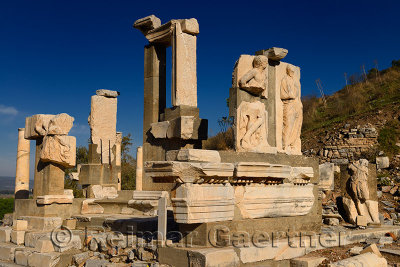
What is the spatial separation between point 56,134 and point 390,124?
14.5 meters

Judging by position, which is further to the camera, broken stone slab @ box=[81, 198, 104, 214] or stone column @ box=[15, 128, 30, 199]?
stone column @ box=[15, 128, 30, 199]

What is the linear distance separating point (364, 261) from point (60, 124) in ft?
17.5

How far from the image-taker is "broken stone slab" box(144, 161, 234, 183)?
460 cm

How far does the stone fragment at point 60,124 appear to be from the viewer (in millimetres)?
7414

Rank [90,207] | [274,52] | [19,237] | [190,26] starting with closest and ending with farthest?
[274,52] < [19,237] < [90,207] < [190,26]

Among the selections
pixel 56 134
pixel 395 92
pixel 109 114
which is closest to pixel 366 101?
pixel 395 92

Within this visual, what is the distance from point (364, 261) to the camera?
5.00 meters

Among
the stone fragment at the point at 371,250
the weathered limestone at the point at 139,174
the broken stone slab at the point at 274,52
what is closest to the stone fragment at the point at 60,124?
the broken stone slab at the point at 274,52

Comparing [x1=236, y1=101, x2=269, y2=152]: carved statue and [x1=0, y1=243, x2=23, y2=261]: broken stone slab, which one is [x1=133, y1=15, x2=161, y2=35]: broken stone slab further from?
[x1=0, y1=243, x2=23, y2=261]: broken stone slab

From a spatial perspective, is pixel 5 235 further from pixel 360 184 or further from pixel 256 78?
pixel 360 184

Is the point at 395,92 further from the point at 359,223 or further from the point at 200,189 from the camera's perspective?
the point at 200,189

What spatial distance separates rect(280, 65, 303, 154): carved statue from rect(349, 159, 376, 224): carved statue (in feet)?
7.15

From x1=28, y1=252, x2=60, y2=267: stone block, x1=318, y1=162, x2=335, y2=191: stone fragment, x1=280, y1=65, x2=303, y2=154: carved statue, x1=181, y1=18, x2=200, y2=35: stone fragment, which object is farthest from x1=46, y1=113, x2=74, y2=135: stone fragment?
x1=318, y1=162, x2=335, y2=191: stone fragment

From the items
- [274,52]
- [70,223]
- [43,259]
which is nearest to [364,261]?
[274,52]
